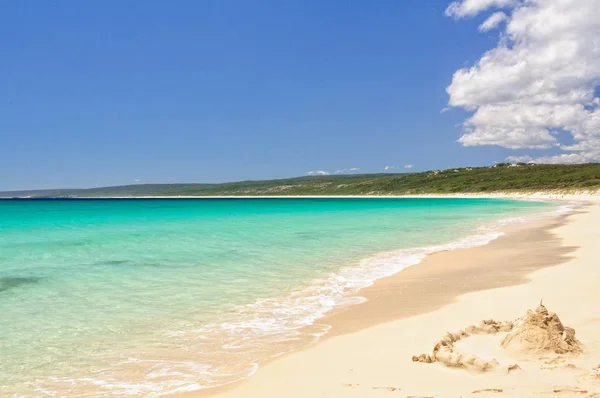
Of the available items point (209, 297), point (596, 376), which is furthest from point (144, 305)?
point (596, 376)

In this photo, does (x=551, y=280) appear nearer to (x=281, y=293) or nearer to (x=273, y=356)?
(x=281, y=293)

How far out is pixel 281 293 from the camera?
11.2 metres

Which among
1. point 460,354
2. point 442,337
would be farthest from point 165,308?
point 460,354

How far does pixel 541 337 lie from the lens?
19.3 feet

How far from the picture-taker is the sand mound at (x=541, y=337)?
5.79 metres

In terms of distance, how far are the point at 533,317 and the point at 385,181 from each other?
551 ft

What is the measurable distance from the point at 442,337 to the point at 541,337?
1268 mm

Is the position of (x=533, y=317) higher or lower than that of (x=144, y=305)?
higher

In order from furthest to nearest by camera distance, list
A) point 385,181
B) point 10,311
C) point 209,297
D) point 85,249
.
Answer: point 385,181 → point 85,249 → point 209,297 → point 10,311

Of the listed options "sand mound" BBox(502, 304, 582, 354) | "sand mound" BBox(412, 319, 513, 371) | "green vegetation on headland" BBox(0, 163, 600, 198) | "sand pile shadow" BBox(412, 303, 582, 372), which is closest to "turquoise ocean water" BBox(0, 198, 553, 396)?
"sand mound" BBox(412, 319, 513, 371)

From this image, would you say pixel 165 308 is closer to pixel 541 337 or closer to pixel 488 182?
pixel 541 337

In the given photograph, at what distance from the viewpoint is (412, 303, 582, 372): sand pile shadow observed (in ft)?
18.2

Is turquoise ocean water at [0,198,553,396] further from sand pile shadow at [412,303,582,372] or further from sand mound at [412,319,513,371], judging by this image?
sand pile shadow at [412,303,582,372]

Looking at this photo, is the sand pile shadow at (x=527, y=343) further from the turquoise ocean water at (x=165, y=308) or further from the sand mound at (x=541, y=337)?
the turquoise ocean water at (x=165, y=308)
